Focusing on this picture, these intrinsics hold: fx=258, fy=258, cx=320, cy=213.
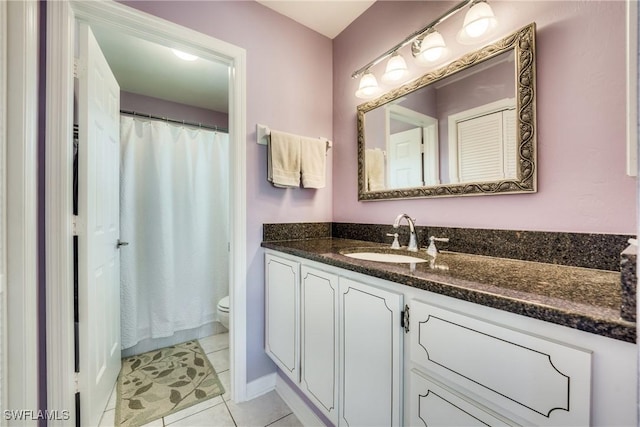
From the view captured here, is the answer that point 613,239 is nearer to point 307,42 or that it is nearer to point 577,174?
point 577,174

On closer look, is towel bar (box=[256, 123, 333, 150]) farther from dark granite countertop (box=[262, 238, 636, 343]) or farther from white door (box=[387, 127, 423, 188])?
dark granite countertop (box=[262, 238, 636, 343])

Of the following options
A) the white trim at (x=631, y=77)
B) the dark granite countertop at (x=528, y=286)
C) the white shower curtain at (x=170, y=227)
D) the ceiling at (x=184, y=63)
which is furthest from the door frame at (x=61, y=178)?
the white trim at (x=631, y=77)

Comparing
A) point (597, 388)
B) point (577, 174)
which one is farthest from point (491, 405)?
point (577, 174)

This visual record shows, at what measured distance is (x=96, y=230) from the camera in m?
1.30

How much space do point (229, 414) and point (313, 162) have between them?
157 cm

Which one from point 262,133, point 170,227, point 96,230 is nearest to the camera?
point 96,230

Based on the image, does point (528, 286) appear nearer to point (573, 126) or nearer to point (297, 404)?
point (573, 126)

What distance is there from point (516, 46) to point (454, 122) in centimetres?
35

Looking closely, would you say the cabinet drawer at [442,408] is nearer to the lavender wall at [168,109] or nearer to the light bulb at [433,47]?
the light bulb at [433,47]

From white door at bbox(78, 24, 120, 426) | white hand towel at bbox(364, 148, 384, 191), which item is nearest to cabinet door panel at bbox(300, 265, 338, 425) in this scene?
white hand towel at bbox(364, 148, 384, 191)

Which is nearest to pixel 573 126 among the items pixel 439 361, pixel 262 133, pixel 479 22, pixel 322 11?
pixel 479 22

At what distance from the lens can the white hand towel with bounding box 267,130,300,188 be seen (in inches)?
63.0

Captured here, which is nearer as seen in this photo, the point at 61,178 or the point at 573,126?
the point at 573,126

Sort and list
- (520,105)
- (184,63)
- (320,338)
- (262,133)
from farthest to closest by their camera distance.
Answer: (184,63), (262,133), (320,338), (520,105)
